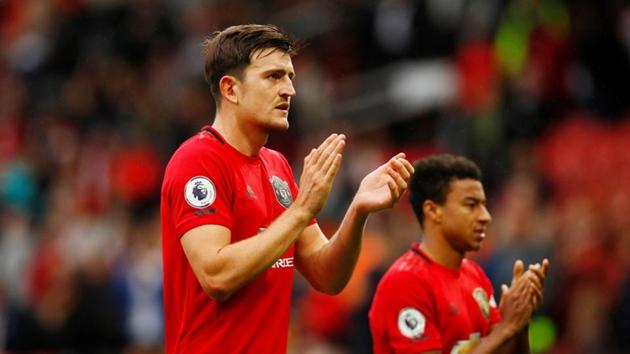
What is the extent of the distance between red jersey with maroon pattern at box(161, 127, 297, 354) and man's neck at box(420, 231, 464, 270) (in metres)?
1.06

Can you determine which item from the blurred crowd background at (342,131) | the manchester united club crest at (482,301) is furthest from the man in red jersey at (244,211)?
the blurred crowd background at (342,131)

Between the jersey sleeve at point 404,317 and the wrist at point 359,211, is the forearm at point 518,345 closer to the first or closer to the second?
the jersey sleeve at point 404,317

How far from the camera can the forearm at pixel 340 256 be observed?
5.73 metres

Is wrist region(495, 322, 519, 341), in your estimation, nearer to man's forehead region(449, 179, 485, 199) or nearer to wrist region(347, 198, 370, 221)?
man's forehead region(449, 179, 485, 199)

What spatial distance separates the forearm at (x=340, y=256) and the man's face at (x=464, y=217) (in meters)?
0.81

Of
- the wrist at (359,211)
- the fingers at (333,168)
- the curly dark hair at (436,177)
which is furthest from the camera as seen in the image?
the curly dark hair at (436,177)

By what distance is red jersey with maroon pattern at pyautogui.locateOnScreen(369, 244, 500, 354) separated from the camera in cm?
622

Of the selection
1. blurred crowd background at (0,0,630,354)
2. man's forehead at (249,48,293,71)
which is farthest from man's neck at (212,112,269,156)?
blurred crowd background at (0,0,630,354)

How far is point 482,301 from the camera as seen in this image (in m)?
6.51

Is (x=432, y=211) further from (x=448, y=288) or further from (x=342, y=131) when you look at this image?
(x=342, y=131)

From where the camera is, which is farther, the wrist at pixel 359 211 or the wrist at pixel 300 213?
the wrist at pixel 359 211

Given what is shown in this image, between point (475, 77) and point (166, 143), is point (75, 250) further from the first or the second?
point (475, 77)

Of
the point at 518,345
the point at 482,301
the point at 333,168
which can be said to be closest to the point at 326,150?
the point at 333,168

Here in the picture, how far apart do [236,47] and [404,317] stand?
153 cm
